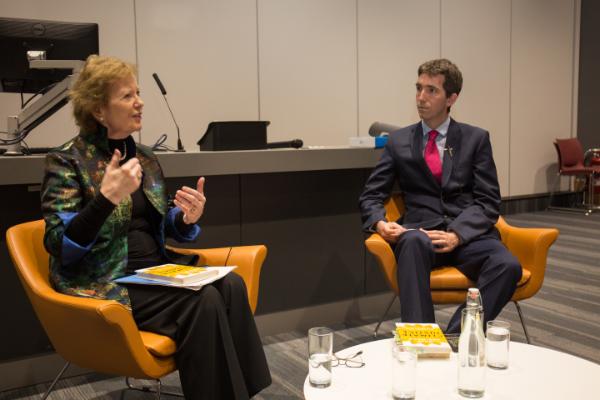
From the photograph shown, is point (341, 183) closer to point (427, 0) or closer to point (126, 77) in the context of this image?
point (126, 77)

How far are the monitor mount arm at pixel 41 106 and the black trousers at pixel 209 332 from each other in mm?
1053

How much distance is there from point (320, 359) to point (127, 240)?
37.3 inches

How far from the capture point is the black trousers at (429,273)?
2.63 meters

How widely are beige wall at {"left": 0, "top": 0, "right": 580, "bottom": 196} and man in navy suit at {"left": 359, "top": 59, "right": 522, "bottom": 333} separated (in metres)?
2.91

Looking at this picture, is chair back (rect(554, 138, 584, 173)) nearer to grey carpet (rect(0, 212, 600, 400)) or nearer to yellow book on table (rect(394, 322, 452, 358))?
grey carpet (rect(0, 212, 600, 400))

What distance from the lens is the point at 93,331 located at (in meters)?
1.90

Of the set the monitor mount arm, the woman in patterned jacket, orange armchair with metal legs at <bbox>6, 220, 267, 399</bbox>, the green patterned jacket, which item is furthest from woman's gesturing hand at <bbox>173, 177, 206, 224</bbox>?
the monitor mount arm

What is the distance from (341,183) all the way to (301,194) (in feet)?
0.89

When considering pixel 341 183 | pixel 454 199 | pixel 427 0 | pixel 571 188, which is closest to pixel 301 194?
pixel 341 183

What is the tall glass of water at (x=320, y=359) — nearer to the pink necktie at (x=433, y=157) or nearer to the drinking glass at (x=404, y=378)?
the drinking glass at (x=404, y=378)

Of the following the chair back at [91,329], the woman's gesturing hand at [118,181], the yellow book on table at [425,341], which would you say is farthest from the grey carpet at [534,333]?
the woman's gesturing hand at [118,181]

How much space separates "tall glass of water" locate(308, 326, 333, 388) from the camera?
1.67m

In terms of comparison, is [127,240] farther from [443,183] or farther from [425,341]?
[443,183]

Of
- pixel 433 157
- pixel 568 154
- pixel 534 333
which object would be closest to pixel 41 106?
pixel 433 157
